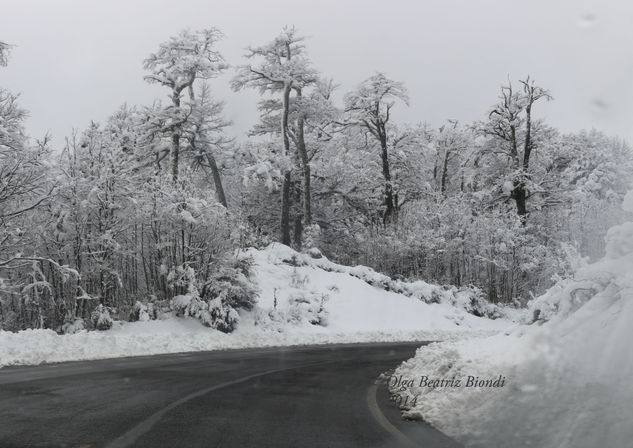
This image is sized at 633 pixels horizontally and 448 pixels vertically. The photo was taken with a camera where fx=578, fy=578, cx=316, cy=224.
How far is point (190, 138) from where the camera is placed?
3662 cm

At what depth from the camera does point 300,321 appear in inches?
928

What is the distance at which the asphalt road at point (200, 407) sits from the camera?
5754 millimetres

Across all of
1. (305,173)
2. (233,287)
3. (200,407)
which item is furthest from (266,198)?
(200,407)

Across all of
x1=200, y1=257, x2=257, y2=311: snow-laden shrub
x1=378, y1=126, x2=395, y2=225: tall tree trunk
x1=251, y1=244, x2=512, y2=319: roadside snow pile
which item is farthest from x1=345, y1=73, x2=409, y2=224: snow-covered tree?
x1=200, y1=257, x2=257, y2=311: snow-laden shrub

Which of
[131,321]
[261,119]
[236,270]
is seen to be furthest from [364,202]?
[131,321]

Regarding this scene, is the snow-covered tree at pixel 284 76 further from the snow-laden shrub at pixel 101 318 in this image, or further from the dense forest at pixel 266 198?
the snow-laden shrub at pixel 101 318

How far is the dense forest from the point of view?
19470mm

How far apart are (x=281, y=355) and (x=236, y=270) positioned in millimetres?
7637

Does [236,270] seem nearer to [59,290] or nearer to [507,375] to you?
[59,290]

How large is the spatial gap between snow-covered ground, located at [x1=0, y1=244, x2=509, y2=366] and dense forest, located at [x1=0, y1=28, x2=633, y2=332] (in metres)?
1.22

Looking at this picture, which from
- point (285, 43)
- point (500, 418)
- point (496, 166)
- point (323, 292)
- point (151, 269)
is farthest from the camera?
point (496, 166)

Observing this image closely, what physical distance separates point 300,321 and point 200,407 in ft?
53.3

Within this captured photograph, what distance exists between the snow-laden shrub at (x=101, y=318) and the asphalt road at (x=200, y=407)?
18.7ft

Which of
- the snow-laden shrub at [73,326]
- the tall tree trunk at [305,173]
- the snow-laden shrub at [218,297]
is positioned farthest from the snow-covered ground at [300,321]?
the tall tree trunk at [305,173]
